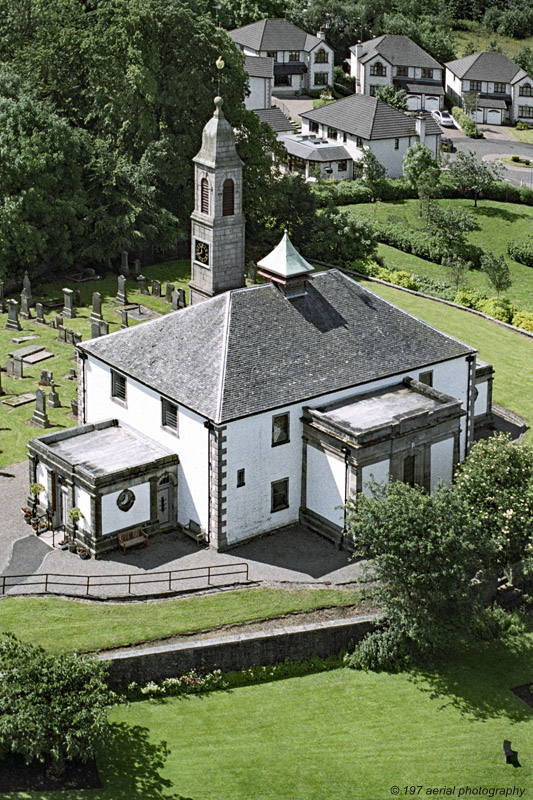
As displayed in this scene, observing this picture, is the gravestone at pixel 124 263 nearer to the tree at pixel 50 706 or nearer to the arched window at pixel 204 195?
the arched window at pixel 204 195

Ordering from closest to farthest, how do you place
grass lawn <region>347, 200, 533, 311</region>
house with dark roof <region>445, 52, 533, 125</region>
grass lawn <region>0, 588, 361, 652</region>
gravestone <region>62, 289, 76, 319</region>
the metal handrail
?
1. grass lawn <region>0, 588, 361, 652</region>
2. the metal handrail
3. gravestone <region>62, 289, 76, 319</region>
4. grass lawn <region>347, 200, 533, 311</region>
5. house with dark roof <region>445, 52, 533, 125</region>

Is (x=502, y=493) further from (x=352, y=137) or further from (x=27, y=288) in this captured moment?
(x=352, y=137)

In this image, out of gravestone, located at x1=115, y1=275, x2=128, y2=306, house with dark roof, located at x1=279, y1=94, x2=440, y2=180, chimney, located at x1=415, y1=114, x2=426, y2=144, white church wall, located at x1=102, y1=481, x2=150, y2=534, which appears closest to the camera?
white church wall, located at x1=102, y1=481, x2=150, y2=534

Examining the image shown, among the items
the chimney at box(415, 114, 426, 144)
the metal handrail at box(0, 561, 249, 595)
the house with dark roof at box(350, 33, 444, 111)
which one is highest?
the house with dark roof at box(350, 33, 444, 111)

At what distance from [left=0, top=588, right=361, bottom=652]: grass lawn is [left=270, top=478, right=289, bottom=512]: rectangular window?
16.8 feet

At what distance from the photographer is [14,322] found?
76250 millimetres

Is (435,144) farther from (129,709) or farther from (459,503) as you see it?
(129,709)

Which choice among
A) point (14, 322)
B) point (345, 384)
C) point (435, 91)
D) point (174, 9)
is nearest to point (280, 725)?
point (345, 384)

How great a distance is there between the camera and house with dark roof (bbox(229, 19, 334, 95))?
463 feet

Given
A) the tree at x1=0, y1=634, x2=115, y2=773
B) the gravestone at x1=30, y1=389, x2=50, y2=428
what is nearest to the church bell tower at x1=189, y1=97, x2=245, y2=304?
the gravestone at x1=30, y1=389, x2=50, y2=428

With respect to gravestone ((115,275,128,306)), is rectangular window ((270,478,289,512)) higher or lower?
lower

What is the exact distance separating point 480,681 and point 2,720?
1826 centimetres

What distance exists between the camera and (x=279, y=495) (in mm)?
55750

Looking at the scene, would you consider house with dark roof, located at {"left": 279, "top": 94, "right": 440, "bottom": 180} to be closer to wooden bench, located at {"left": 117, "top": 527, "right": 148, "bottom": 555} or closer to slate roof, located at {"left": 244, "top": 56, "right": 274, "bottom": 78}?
slate roof, located at {"left": 244, "top": 56, "right": 274, "bottom": 78}
